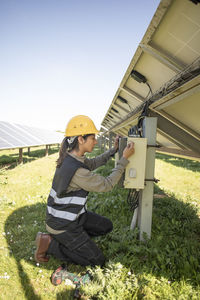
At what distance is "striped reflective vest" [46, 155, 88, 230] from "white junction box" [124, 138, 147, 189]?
548 millimetres

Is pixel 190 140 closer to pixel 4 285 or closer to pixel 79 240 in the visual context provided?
pixel 79 240

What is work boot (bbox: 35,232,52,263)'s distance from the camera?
2190 millimetres

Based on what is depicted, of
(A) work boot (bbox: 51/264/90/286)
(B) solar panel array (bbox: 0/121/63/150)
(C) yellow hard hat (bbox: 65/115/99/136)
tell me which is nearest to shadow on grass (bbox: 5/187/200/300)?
(A) work boot (bbox: 51/264/90/286)

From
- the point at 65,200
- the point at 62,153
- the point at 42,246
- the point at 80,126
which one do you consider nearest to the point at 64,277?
the point at 42,246

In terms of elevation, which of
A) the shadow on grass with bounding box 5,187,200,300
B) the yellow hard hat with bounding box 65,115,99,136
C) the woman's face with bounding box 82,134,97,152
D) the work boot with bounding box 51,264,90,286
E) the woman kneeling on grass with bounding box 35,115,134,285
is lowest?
the work boot with bounding box 51,264,90,286

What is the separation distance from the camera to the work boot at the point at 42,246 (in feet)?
7.19

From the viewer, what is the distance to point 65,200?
6.73 feet

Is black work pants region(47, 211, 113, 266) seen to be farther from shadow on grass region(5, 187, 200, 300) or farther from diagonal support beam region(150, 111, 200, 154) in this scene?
diagonal support beam region(150, 111, 200, 154)

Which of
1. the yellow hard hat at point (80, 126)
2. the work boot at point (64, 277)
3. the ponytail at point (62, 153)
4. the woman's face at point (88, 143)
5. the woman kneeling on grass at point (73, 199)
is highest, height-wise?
the yellow hard hat at point (80, 126)

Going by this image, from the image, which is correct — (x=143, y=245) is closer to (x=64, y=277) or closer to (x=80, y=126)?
(x=64, y=277)

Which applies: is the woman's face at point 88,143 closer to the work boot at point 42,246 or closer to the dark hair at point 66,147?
the dark hair at point 66,147

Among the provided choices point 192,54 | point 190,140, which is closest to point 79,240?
point 190,140

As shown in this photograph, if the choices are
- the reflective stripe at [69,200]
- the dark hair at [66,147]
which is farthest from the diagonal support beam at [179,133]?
the reflective stripe at [69,200]

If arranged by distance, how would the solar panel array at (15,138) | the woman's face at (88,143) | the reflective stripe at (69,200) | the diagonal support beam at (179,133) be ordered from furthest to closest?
the solar panel array at (15,138) → the diagonal support beam at (179,133) → the woman's face at (88,143) → the reflective stripe at (69,200)
